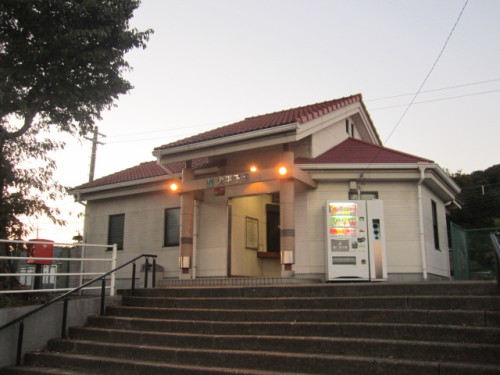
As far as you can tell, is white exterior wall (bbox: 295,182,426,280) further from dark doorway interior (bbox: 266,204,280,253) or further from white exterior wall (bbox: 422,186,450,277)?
dark doorway interior (bbox: 266,204,280,253)

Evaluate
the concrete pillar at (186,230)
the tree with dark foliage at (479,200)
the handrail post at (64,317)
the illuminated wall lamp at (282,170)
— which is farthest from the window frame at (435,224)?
the tree with dark foliage at (479,200)

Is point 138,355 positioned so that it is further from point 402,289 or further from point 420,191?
point 420,191

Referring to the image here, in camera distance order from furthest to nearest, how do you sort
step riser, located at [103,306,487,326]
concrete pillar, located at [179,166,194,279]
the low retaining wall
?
concrete pillar, located at [179,166,194,279] → the low retaining wall → step riser, located at [103,306,487,326]

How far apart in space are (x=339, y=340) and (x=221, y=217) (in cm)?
742

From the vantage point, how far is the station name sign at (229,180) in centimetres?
1183

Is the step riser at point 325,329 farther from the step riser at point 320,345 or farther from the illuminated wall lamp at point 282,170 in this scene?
the illuminated wall lamp at point 282,170

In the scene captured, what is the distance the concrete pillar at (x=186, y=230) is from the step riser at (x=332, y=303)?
2.95 metres

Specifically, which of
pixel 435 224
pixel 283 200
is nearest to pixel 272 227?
pixel 283 200

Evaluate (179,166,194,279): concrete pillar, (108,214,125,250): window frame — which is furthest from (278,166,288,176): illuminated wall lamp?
(108,214,125,250): window frame

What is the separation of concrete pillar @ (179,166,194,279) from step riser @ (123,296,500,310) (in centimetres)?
295

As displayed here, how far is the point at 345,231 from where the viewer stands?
11.3 metres

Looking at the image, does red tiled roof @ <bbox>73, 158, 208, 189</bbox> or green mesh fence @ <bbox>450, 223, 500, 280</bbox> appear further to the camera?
red tiled roof @ <bbox>73, 158, 208, 189</bbox>

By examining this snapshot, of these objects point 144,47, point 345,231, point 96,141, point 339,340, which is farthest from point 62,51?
point 96,141

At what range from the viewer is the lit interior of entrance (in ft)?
44.2
